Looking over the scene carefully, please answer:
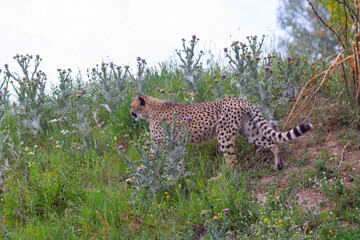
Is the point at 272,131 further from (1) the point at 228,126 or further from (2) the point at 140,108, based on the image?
(2) the point at 140,108

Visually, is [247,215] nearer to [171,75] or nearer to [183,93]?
[183,93]

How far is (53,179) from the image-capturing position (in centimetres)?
550

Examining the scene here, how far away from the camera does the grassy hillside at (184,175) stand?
4195 millimetres

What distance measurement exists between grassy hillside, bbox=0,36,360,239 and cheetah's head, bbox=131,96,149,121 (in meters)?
0.41

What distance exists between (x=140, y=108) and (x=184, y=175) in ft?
5.24

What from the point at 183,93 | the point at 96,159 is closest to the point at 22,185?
the point at 96,159

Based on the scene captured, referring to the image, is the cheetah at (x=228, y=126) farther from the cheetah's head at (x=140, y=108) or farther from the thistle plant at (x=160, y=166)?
the cheetah's head at (x=140, y=108)

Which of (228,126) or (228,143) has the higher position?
(228,126)

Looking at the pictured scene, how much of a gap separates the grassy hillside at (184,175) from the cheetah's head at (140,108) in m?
0.41

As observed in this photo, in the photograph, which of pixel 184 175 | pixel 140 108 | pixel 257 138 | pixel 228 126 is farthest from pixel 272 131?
pixel 140 108

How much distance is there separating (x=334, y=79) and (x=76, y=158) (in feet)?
12.6

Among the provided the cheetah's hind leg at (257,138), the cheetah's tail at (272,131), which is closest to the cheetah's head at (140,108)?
the cheetah's hind leg at (257,138)

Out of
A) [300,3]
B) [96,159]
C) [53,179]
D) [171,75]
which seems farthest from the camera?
[300,3]

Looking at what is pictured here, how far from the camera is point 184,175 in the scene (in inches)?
195
